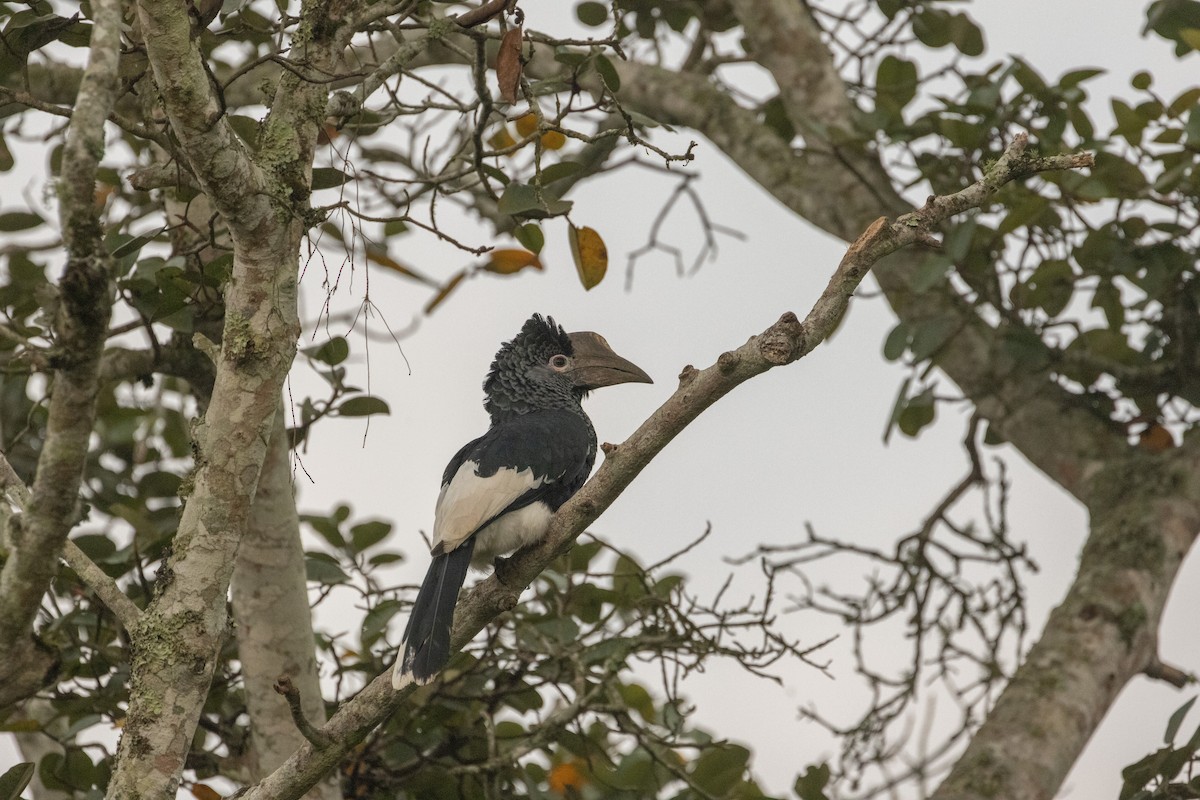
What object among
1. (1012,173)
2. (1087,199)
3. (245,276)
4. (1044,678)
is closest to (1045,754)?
(1044,678)

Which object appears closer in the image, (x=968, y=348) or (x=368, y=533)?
(x=368, y=533)

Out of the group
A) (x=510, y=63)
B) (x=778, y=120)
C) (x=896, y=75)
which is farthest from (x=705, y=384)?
(x=778, y=120)

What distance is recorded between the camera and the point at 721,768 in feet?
11.3

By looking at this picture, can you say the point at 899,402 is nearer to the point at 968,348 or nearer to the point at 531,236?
the point at 968,348

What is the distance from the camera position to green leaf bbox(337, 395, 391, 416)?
11.1 ft

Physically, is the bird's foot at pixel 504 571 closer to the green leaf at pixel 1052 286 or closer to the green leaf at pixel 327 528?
Result: the green leaf at pixel 327 528

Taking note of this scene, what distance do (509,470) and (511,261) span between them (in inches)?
24.0

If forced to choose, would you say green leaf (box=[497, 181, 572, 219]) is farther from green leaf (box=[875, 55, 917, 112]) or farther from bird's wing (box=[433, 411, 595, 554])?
green leaf (box=[875, 55, 917, 112])

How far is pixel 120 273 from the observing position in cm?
297

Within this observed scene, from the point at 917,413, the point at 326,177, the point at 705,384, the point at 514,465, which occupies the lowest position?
the point at 705,384

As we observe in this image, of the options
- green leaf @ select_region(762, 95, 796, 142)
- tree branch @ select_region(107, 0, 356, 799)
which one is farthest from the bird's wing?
green leaf @ select_region(762, 95, 796, 142)

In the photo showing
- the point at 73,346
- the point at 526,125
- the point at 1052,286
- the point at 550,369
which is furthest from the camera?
the point at 1052,286

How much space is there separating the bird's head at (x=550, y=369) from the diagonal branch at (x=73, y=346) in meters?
2.03

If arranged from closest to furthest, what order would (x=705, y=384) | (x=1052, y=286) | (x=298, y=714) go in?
1. (x=298, y=714)
2. (x=705, y=384)
3. (x=1052, y=286)
